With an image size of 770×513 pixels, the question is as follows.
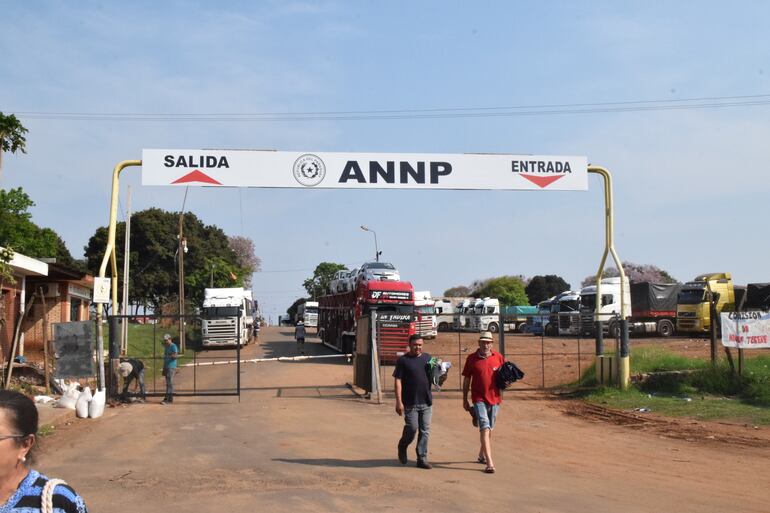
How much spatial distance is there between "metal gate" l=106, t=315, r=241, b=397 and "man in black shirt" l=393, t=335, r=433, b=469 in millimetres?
9525

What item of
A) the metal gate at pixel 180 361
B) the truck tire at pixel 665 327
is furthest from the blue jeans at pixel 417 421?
the truck tire at pixel 665 327

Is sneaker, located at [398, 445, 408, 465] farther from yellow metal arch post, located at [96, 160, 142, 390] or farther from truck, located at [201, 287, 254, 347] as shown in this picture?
truck, located at [201, 287, 254, 347]

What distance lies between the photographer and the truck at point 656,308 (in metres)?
43.8

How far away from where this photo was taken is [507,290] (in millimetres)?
113000

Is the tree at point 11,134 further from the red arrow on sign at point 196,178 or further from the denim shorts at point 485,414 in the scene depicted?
the denim shorts at point 485,414

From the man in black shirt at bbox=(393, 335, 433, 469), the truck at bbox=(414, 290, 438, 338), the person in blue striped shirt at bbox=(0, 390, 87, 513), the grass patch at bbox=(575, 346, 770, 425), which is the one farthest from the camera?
the truck at bbox=(414, 290, 438, 338)

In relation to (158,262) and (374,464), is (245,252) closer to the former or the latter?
(158,262)

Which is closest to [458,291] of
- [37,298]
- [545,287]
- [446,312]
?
[545,287]

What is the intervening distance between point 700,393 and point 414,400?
1121 cm

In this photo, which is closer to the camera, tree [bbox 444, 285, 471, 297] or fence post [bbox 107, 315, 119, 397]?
fence post [bbox 107, 315, 119, 397]

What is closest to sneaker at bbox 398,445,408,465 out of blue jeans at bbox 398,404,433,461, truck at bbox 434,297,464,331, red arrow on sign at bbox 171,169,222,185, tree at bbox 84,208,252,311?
blue jeans at bbox 398,404,433,461

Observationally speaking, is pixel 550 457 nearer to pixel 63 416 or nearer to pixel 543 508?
pixel 543 508

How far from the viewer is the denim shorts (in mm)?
10641

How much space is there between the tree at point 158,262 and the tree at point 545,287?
182 feet
